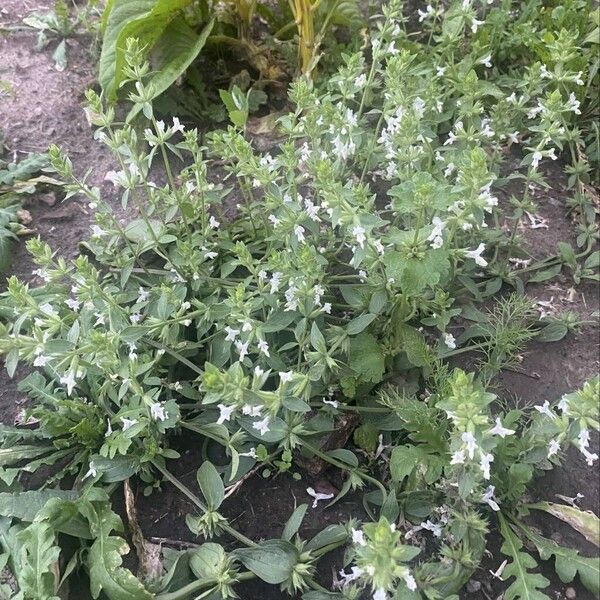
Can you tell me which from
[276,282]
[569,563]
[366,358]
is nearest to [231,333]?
[276,282]

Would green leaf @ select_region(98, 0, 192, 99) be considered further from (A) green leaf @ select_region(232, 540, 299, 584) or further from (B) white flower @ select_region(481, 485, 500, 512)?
(B) white flower @ select_region(481, 485, 500, 512)

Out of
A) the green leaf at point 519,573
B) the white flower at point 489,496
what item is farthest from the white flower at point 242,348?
the green leaf at point 519,573

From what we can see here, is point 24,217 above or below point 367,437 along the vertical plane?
above

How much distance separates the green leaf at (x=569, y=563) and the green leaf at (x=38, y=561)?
4.10 feet

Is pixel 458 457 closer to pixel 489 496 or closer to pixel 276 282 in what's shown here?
pixel 489 496

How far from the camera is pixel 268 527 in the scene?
1.97 metres

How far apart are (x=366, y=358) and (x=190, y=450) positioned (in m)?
0.62

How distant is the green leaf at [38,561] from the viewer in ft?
5.44

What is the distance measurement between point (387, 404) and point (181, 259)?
2.61 ft

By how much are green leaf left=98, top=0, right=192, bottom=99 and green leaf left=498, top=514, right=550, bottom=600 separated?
212 cm

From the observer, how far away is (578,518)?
1.81 meters

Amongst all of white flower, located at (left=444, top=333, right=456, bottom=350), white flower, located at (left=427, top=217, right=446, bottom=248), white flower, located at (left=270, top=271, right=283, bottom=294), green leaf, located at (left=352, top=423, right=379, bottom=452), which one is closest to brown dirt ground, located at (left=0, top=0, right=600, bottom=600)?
green leaf, located at (left=352, top=423, right=379, bottom=452)

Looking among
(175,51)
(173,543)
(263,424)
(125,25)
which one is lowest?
(173,543)

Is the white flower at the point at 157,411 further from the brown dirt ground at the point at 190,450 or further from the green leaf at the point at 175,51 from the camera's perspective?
the green leaf at the point at 175,51
